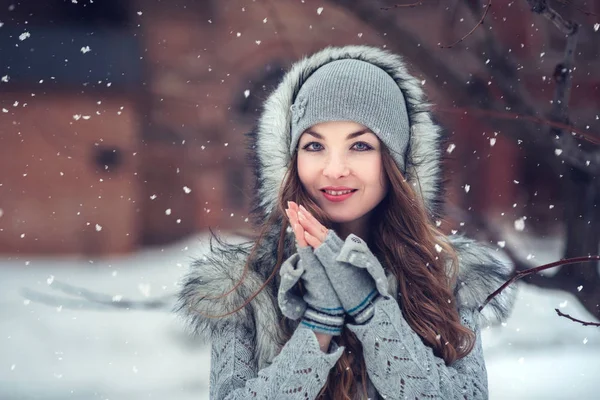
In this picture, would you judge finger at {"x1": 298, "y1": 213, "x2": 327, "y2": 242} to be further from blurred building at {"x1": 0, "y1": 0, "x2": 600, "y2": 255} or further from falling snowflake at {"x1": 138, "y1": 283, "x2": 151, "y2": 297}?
falling snowflake at {"x1": 138, "y1": 283, "x2": 151, "y2": 297}

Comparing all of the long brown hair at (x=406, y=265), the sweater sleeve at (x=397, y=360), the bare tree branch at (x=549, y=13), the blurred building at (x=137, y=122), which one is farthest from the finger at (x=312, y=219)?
the blurred building at (x=137, y=122)

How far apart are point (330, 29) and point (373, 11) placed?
3233 mm

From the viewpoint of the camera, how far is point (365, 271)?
1.77m

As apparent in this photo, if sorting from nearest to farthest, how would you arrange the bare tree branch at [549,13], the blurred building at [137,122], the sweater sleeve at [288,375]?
the sweater sleeve at [288,375] < the bare tree branch at [549,13] < the blurred building at [137,122]

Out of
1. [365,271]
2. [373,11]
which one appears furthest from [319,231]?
[373,11]

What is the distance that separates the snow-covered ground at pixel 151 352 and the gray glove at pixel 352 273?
253cm

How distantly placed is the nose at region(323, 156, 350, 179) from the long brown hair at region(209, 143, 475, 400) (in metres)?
0.13

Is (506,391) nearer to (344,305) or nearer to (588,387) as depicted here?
(588,387)

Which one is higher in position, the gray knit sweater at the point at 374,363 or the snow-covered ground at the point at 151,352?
the snow-covered ground at the point at 151,352

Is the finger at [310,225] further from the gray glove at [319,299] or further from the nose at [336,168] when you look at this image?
the nose at [336,168]

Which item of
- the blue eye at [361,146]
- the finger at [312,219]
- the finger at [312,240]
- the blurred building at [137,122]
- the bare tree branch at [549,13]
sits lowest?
the finger at [312,240]

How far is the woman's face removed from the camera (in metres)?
1.91

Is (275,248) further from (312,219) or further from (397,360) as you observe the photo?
(397,360)

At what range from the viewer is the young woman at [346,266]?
1727mm
